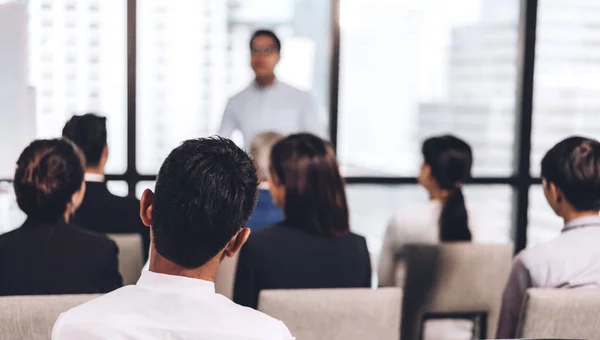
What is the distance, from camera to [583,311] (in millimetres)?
1755

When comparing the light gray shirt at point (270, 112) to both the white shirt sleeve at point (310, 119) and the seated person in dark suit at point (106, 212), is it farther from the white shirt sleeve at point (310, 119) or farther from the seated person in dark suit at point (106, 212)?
the seated person in dark suit at point (106, 212)

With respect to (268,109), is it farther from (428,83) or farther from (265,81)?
(428,83)

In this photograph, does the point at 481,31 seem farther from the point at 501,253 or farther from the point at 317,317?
the point at 317,317

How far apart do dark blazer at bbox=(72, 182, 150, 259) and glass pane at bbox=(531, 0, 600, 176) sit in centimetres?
331

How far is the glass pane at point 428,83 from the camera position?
16.3 feet

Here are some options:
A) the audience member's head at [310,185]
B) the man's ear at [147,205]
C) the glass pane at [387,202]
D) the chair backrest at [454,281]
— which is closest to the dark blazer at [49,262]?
the audience member's head at [310,185]

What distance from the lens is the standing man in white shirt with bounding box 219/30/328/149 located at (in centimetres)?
461

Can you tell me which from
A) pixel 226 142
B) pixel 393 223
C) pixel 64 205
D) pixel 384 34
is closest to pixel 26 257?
pixel 64 205

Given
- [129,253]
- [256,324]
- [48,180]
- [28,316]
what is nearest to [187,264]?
[256,324]

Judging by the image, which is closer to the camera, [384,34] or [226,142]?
[226,142]

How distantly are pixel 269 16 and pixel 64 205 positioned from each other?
116 inches

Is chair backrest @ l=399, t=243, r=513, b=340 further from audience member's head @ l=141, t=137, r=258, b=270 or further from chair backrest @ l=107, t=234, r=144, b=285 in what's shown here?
audience member's head @ l=141, t=137, r=258, b=270

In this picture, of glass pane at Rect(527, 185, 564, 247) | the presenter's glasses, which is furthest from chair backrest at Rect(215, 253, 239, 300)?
glass pane at Rect(527, 185, 564, 247)

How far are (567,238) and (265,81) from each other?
282 centimetres
